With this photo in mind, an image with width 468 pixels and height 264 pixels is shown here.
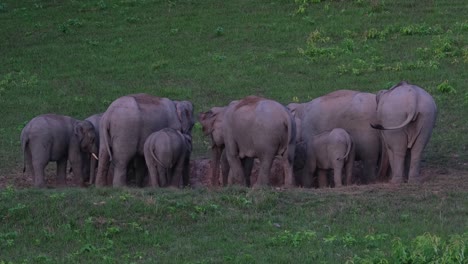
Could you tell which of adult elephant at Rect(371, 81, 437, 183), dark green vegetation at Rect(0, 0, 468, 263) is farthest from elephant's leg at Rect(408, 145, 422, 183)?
dark green vegetation at Rect(0, 0, 468, 263)

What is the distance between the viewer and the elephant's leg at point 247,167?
1797 centimetres

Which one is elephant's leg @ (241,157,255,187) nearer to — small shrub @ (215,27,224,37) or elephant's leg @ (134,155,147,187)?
elephant's leg @ (134,155,147,187)

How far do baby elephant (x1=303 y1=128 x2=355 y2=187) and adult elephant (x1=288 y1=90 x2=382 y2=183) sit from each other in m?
0.51

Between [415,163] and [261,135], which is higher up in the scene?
[261,135]

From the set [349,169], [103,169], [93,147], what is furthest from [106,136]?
[349,169]

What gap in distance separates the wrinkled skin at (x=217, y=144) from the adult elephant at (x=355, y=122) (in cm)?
115

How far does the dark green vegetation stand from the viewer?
42.2 feet

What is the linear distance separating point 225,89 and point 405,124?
8.13m

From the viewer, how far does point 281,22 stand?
29.1 m

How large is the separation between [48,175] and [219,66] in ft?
25.0

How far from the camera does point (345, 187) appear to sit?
15750 mm

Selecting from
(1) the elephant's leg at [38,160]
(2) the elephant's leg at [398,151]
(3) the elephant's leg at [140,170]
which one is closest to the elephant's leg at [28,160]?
(1) the elephant's leg at [38,160]

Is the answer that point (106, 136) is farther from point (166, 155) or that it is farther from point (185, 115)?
point (185, 115)

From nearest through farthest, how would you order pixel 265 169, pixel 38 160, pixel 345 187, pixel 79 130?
pixel 345 187
pixel 265 169
pixel 38 160
pixel 79 130
